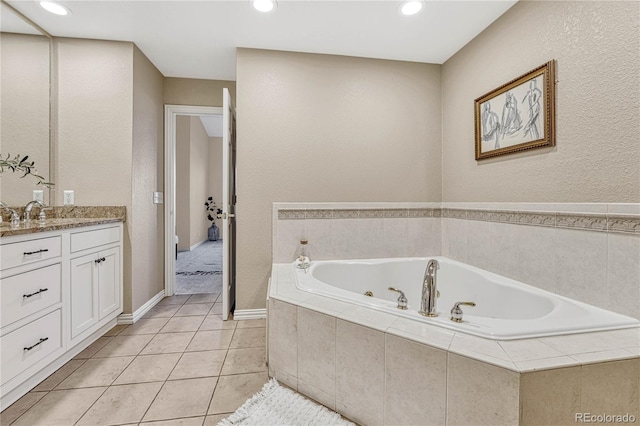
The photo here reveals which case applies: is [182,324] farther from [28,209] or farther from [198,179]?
[198,179]

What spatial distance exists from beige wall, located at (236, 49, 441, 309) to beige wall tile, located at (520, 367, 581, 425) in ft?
5.83

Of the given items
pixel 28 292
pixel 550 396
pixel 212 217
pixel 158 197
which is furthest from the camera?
pixel 212 217

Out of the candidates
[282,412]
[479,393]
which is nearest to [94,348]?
[282,412]

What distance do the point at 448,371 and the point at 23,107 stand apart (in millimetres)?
3040

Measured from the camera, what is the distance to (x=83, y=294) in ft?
5.99

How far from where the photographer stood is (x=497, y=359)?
925 millimetres

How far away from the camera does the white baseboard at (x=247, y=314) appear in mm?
2373

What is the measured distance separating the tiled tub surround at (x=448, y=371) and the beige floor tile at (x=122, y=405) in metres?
0.77

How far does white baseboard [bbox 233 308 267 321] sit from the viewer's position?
2373 millimetres

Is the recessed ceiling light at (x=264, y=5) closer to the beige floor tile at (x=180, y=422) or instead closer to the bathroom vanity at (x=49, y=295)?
the bathroom vanity at (x=49, y=295)

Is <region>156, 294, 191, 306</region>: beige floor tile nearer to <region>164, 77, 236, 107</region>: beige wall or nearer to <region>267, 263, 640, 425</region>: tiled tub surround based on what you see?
<region>267, 263, 640, 425</region>: tiled tub surround

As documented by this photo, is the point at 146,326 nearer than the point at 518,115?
No

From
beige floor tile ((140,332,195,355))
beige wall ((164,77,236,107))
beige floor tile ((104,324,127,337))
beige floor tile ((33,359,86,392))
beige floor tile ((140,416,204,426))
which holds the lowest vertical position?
beige floor tile ((140,416,204,426))

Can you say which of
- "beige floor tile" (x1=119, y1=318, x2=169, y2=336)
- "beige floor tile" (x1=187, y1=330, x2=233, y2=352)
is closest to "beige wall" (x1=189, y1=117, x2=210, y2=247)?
"beige floor tile" (x1=119, y1=318, x2=169, y2=336)
